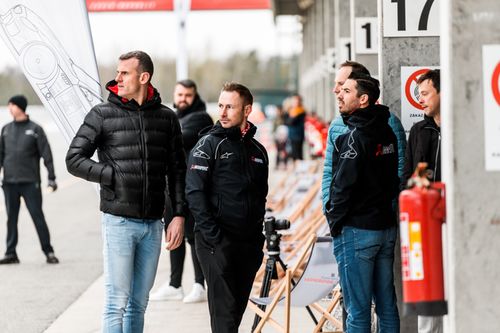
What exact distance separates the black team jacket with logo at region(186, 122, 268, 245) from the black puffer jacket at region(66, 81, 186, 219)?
221mm

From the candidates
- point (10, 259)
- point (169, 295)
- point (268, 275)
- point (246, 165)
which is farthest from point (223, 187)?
point (10, 259)

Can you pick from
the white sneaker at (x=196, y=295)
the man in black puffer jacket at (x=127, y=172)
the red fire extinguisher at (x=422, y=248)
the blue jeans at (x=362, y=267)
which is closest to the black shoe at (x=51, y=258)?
the white sneaker at (x=196, y=295)

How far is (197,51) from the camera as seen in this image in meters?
139

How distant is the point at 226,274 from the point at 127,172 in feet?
2.84

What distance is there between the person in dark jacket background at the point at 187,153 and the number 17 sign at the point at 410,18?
2.86 metres

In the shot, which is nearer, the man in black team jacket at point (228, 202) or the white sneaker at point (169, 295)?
the man in black team jacket at point (228, 202)

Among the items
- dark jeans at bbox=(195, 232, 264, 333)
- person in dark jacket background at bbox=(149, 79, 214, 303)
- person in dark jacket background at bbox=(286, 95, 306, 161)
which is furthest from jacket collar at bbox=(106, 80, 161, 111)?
person in dark jacket background at bbox=(286, 95, 306, 161)

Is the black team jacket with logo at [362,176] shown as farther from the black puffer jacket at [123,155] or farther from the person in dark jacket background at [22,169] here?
the person in dark jacket background at [22,169]

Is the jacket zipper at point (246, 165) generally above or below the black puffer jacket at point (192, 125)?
below

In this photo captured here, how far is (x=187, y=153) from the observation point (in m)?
9.98

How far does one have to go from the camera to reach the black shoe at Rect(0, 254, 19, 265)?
43.0 feet

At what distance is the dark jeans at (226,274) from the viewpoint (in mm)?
6594

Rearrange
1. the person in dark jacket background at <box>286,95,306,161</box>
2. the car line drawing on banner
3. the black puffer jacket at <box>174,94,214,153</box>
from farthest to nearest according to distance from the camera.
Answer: the person in dark jacket background at <box>286,95,306,161</box> → the black puffer jacket at <box>174,94,214,153</box> → the car line drawing on banner

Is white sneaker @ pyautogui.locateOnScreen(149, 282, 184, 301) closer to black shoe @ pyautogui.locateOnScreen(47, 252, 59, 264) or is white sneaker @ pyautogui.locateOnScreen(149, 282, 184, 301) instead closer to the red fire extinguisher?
black shoe @ pyautogui.locateOnScreen(47, 252, 59, 264)
